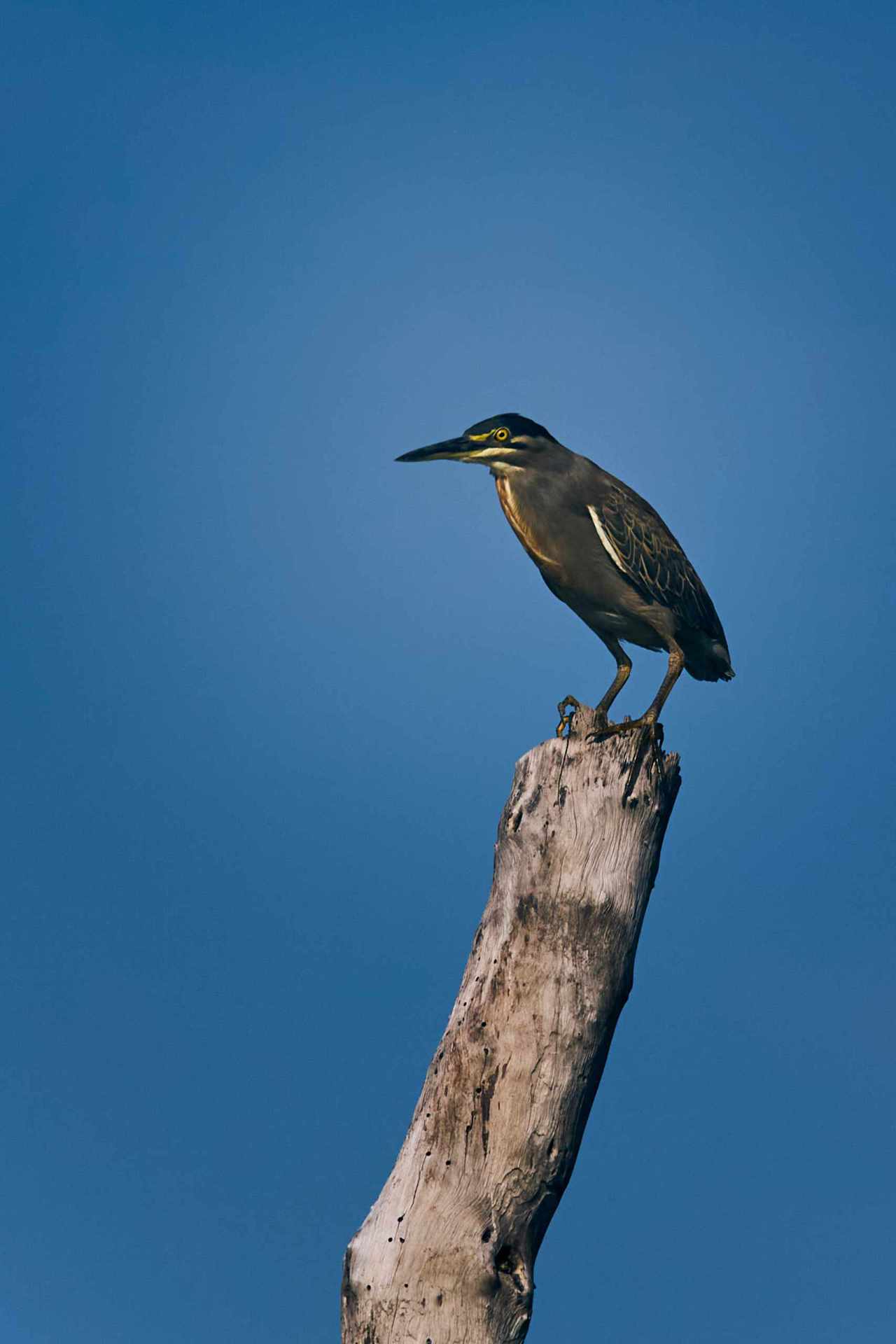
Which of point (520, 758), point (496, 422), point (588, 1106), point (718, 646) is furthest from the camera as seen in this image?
point (718, 646)

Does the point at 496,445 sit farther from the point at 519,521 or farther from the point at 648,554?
the point at 648,554

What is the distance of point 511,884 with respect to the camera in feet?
16.0

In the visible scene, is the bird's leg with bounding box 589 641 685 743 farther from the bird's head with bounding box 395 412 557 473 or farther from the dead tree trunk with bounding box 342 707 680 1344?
the bird's head with bounding box 395 412 557 473

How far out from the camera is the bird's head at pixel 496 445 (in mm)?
5770

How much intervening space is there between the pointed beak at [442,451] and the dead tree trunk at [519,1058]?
5.18ft

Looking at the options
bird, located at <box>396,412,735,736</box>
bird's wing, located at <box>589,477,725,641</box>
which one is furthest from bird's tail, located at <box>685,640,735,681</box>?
bird, located at <box>396,412,735,736</box>

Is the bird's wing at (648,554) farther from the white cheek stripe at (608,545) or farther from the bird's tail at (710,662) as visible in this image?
the bird's tail at (710,662)

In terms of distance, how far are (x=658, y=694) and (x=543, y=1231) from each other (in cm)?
221

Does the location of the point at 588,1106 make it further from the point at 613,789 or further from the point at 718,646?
the point at 718,646

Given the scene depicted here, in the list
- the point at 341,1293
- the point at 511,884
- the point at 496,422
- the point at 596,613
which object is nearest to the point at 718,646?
the point at 596,613

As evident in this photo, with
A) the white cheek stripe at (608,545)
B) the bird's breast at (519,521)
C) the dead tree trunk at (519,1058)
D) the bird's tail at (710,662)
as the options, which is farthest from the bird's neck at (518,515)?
the dead tree trunk at (519,1058)

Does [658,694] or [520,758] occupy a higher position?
[658,694]

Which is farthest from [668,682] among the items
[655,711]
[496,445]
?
[496,445]

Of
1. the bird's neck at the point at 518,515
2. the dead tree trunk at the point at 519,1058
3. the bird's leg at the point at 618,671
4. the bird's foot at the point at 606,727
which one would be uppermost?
the bird's neck at the point at 518,515
